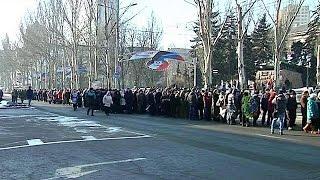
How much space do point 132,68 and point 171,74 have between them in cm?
663

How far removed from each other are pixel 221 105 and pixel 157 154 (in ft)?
38.5

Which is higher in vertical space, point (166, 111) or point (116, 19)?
A: point (116, 19)

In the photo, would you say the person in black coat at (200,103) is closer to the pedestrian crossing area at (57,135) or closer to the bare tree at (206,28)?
the pedestrian crossing area at (57,135)

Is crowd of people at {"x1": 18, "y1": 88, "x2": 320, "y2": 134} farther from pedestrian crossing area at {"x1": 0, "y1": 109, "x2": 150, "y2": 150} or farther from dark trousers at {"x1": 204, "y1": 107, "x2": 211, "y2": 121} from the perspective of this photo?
pedestrian crossing area at {"x1": 0, "y1": 109, "x2": 150, "y2": 150}

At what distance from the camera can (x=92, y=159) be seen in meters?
12.7

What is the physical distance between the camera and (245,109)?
74.4 feet

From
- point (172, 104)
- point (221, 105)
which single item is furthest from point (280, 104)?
point (172, 104)

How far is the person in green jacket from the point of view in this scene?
22.5 metres

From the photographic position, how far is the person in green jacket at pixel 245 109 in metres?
22.5

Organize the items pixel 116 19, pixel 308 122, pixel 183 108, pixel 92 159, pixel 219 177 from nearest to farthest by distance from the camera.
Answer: pixel 219 177
pixel 92 159
pixel 308 122
pixel 183 108
pixel 116 19

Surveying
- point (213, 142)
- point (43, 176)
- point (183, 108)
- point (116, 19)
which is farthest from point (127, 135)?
point (116, 19)

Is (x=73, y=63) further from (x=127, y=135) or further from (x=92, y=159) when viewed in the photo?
(x=92, y=159)

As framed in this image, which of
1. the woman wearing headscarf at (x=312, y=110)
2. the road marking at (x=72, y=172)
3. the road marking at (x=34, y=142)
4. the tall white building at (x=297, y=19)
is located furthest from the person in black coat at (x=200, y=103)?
the tall white building at (x=297, y=19)

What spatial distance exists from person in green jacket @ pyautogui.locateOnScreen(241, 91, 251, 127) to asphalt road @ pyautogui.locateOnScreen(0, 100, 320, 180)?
66.9 inches
